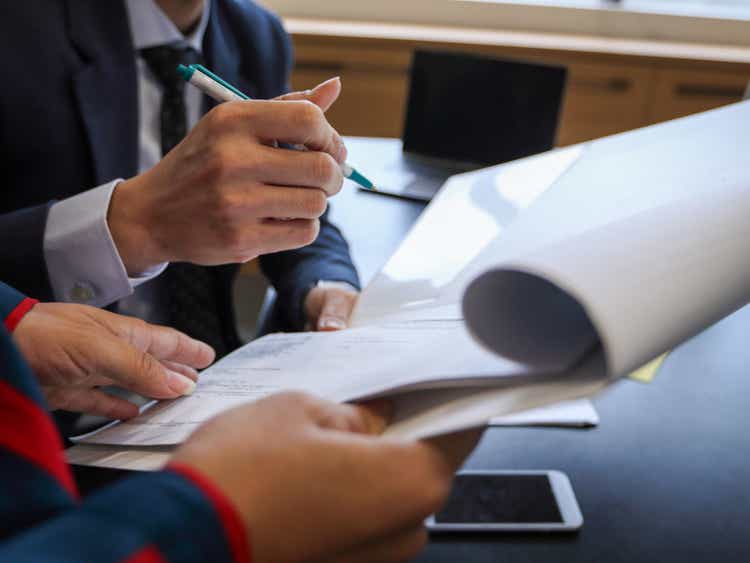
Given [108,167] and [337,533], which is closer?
[337,533]

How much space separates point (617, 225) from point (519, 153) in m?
1.14

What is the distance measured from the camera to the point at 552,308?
1.52ft

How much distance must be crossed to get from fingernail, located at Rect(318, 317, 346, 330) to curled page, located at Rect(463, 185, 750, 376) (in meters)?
0.32

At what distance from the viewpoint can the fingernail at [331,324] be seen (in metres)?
0.77

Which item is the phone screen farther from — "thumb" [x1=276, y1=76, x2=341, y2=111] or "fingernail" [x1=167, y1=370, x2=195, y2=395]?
"thumb" [x1=276, y1=76, x2=341, y2=111]

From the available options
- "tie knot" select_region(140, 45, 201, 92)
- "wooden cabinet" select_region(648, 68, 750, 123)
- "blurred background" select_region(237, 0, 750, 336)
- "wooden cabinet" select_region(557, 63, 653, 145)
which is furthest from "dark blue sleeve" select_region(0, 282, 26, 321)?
"wooden cabinet" select_region(648, 68, 750, 123)

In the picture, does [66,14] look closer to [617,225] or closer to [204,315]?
[204,315]

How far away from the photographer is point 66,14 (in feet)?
3.65

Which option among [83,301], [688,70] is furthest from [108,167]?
[688,70]

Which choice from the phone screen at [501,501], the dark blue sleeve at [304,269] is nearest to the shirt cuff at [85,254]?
the dark blue sleeve at [304,269]

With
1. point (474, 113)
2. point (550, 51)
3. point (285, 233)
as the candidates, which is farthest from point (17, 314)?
point (550, 51)

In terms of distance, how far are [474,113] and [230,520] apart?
1390 mm

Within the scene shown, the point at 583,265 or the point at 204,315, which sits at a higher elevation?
→ the point at 583,265

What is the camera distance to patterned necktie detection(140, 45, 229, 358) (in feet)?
3.86
